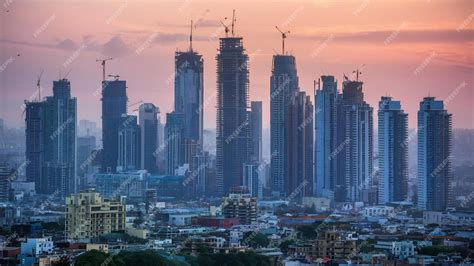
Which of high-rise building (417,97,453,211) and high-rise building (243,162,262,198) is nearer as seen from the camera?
high-rise building (417,97,453,211)

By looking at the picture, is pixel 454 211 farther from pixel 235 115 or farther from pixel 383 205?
pixel 235 115

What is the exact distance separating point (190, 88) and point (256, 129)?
5.05 metres

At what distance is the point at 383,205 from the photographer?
5366 cm

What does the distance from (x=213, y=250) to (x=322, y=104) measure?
37645 millimetres

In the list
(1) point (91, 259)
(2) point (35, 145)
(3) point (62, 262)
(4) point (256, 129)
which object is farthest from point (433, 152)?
(1) point (91, 259)

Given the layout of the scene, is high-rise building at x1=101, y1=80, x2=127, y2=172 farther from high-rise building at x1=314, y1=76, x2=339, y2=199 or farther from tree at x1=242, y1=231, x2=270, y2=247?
tree at x1=242, y1=231, x2=270, y2=247

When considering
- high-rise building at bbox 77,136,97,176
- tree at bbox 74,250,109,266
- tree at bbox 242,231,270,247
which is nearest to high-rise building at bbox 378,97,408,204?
high-rise building at bbox 77,136,97,176

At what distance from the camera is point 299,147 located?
210 feet

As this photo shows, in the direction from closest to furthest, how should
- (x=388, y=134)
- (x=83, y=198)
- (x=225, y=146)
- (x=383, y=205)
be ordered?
→ (x=83, y=198) → (x=383, y=205) → (x=388, y=134) → (x=225, y=146)

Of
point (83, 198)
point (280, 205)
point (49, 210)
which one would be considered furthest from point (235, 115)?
point (83, 198)

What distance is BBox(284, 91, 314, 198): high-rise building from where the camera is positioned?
61812 mm

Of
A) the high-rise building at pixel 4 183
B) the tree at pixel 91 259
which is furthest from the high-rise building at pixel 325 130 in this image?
the tree at pixel 91 259

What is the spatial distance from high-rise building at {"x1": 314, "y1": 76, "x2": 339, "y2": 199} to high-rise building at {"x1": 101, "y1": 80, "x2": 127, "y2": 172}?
8.43 m

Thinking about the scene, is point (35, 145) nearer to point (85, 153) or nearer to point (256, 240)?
point (85, 153)
